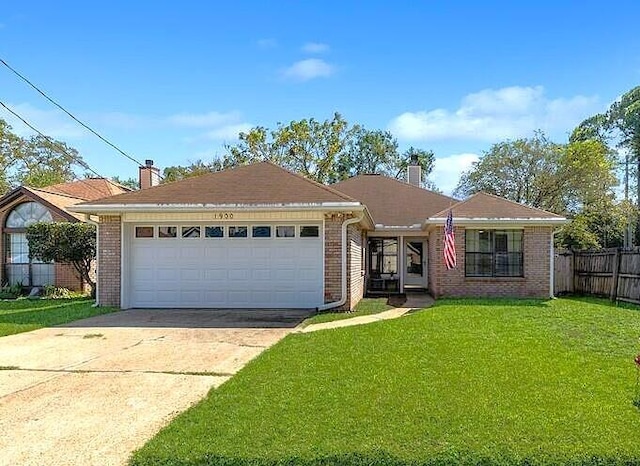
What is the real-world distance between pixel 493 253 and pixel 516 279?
0.99 m

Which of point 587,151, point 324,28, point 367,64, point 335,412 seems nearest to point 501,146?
point 587,151

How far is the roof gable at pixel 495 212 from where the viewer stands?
15.6m

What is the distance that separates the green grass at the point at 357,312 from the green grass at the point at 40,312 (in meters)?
5.25

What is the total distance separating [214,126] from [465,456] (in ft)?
116

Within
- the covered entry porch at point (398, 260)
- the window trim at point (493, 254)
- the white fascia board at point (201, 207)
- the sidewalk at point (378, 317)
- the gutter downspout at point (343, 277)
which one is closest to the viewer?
the sidewalk at point (378, 317)

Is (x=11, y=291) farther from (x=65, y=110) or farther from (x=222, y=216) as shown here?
(x=222, y=216)

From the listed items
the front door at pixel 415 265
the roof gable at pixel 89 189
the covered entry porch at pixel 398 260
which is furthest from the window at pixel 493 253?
the roof gable at pixel 89 189

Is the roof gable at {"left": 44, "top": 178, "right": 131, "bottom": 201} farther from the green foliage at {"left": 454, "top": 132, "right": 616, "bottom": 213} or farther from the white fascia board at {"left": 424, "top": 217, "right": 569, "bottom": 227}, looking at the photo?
the green foliage at {"left": 454, "top": 132, "right": 616, "bottom": 213}

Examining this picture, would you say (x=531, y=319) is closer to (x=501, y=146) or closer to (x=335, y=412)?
(x=335, y=412)

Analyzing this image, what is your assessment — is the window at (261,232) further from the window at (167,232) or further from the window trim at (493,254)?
the window trim at (493,254)

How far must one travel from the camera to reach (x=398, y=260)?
20.5 m

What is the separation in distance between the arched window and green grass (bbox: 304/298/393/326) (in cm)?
1171

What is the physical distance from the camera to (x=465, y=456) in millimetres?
3986

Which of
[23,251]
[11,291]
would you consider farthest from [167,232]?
[23,251]
